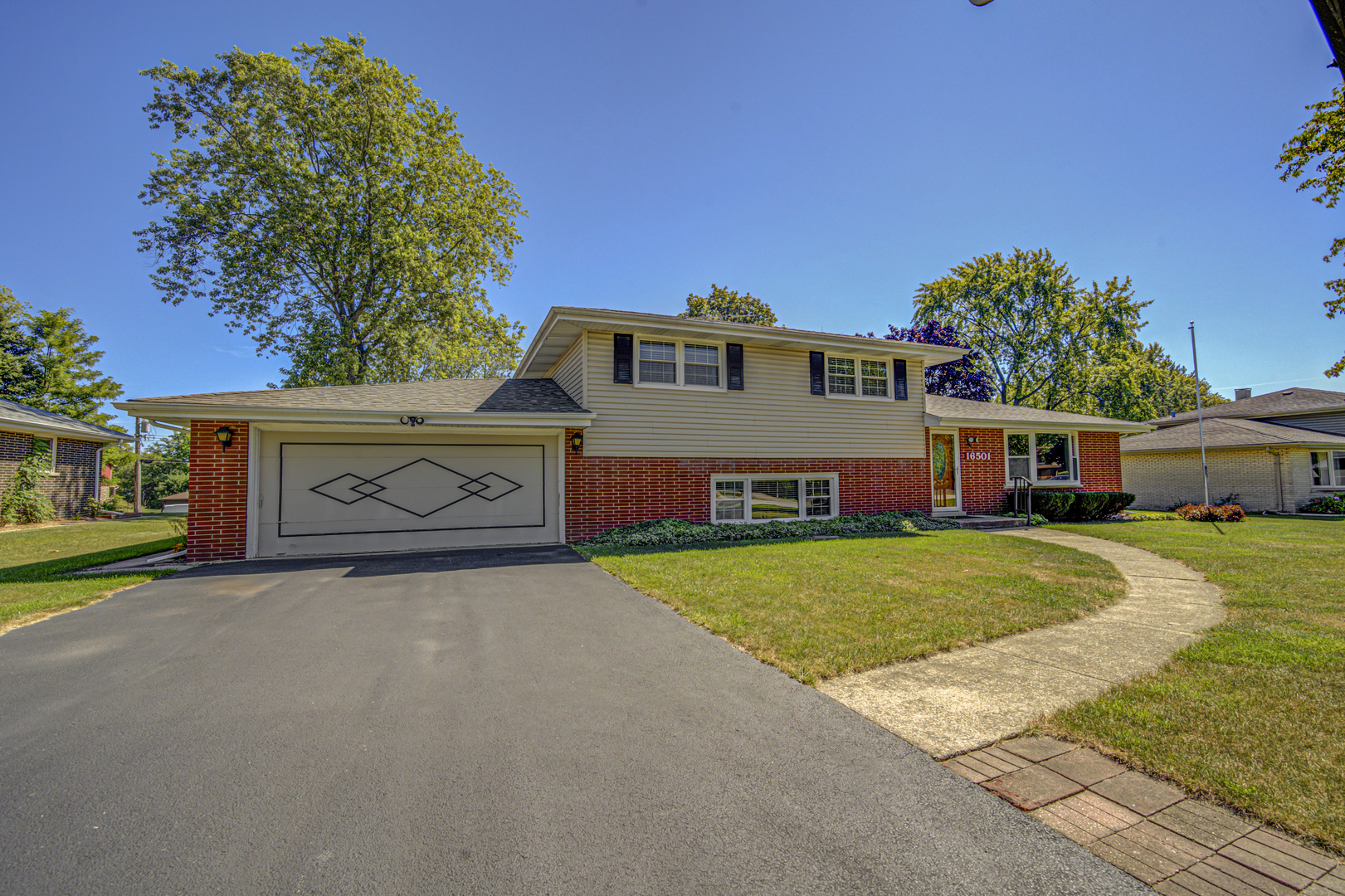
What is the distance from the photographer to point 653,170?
44.7ft

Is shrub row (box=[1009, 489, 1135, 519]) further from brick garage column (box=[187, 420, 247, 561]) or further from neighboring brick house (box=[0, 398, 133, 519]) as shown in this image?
neighboring brick house (box=[0, 398, 133, 519])

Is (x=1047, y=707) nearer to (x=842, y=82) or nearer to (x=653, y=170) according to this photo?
(x=842, y=82)

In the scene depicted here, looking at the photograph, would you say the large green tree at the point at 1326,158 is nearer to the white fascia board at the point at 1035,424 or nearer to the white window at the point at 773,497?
the white fascia board at the point at 1035,424

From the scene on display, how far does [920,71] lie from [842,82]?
58.9 inches

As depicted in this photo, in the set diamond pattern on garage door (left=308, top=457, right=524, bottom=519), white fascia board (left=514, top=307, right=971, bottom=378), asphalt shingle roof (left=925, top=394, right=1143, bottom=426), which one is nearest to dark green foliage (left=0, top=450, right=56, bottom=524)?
diamond pattern on garage door (left=308, top=457, right=524, bottom=519)

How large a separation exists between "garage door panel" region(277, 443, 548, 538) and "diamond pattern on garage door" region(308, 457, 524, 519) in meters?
0.02

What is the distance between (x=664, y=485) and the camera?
1226 centimetres

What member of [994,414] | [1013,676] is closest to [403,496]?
[1013,676]

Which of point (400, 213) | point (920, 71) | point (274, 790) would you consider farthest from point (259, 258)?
point (274, 790)

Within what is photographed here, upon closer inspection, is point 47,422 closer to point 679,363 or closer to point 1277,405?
point 679,363

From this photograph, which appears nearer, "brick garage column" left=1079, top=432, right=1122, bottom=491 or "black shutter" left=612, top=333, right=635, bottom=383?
"black shutter" left=612, top=333, right=635, bottom=383

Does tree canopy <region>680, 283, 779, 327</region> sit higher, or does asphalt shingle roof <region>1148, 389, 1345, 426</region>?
tree canopy <region>680, 283, 779, 327</region>

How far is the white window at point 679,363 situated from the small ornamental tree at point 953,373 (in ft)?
77.9

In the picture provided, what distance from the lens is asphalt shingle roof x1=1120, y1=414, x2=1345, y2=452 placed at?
20.1 meters
